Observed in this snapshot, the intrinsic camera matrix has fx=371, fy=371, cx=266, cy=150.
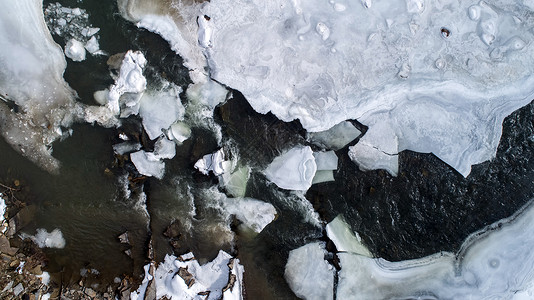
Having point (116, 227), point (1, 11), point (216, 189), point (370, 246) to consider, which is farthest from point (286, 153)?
point (1, 11)

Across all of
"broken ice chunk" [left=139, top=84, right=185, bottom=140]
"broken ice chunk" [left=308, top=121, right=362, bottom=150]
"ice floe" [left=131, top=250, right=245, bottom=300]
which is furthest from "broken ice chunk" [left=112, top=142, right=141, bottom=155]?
"broken ice chunk" [left=308, top=121, right=362, bottom=150]

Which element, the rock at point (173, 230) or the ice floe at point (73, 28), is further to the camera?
the rock at point (173, 230)

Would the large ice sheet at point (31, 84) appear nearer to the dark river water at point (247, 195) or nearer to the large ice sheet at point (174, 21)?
the dark river water at point (247, 195)

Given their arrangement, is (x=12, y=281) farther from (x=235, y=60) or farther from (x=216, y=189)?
(x=235, y=60)

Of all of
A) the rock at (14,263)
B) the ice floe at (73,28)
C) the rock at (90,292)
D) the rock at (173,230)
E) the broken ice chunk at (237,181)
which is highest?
the ice floe at (73,28)

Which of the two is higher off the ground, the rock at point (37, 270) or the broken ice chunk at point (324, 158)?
the broken ice chunk at point (324, 158)

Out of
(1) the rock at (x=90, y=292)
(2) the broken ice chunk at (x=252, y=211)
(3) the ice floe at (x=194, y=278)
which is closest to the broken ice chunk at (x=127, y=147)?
(2) the broken ice chunk at (x=252, y=211)

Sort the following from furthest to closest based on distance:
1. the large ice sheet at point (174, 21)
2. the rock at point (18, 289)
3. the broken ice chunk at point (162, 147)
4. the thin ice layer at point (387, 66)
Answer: the rock at point (18, 289) → the broken ice chunk at point (162, 147) → the large ice sheet at point (174, 21) → the thin ice layer at point (387, 66)

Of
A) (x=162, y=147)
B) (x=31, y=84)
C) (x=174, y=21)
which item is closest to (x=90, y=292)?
(x=162, y=147)
